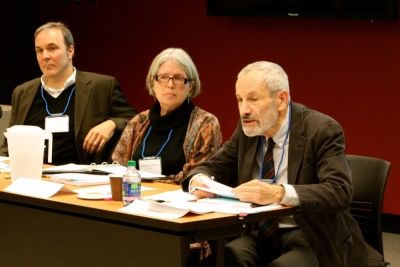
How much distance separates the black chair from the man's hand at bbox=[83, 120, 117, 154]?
1514 mm

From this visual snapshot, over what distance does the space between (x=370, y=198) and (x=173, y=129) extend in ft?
3.71

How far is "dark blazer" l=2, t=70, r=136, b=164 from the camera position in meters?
4.75

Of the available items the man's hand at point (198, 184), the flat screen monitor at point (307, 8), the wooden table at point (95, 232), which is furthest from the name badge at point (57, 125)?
the flat screen monitor at point (307, 8)

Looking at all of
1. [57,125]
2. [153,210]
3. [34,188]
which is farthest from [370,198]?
[57,125]

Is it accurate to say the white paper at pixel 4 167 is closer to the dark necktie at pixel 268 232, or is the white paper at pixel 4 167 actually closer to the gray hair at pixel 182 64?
the gray hair at pixel 182 64

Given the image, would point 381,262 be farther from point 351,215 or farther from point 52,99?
point 52,99

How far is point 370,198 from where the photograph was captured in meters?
3.61

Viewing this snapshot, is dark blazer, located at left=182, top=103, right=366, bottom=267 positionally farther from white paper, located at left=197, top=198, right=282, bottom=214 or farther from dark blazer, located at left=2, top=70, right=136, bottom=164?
dark blazer, located at left=2, top=70, right=136, bottom=164

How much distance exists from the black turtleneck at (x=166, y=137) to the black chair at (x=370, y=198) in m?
0.93

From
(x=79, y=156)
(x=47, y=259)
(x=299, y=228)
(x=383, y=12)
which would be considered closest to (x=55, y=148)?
(x=79, y=156)

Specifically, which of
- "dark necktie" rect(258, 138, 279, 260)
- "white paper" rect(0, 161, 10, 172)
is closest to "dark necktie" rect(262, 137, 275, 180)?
"dark necktie" rect(258, 138, 279, 260)

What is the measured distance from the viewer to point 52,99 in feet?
16.0

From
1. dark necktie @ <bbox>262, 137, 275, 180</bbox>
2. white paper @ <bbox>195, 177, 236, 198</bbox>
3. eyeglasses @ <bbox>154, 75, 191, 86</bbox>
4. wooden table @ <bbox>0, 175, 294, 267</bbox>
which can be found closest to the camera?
wooden table @ <bbox>0, 175, 294, 267</bbox>

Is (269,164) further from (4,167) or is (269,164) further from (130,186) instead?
(4,167)
